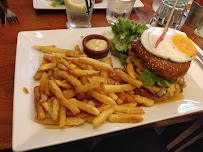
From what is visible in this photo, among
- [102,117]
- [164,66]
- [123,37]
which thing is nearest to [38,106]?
[102,117]

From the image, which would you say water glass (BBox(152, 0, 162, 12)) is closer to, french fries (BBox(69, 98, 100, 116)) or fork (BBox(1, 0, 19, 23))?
fork (BBox(1, 0, 19, 23))

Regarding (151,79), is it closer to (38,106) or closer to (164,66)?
(164,66)

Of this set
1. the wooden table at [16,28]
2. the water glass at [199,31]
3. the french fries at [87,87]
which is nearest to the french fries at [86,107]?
the french fries at [87,87]

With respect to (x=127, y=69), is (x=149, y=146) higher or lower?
lower

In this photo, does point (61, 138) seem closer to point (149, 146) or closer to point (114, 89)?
point (114, 89)

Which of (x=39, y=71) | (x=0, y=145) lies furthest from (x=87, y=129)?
(x=39, y=71)

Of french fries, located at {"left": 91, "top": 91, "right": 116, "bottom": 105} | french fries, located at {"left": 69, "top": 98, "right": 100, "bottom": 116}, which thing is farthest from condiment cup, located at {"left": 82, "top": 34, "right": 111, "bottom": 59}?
french fries, located at {"left": 69, "top": 98, "right": 100, "bottom": 116}
